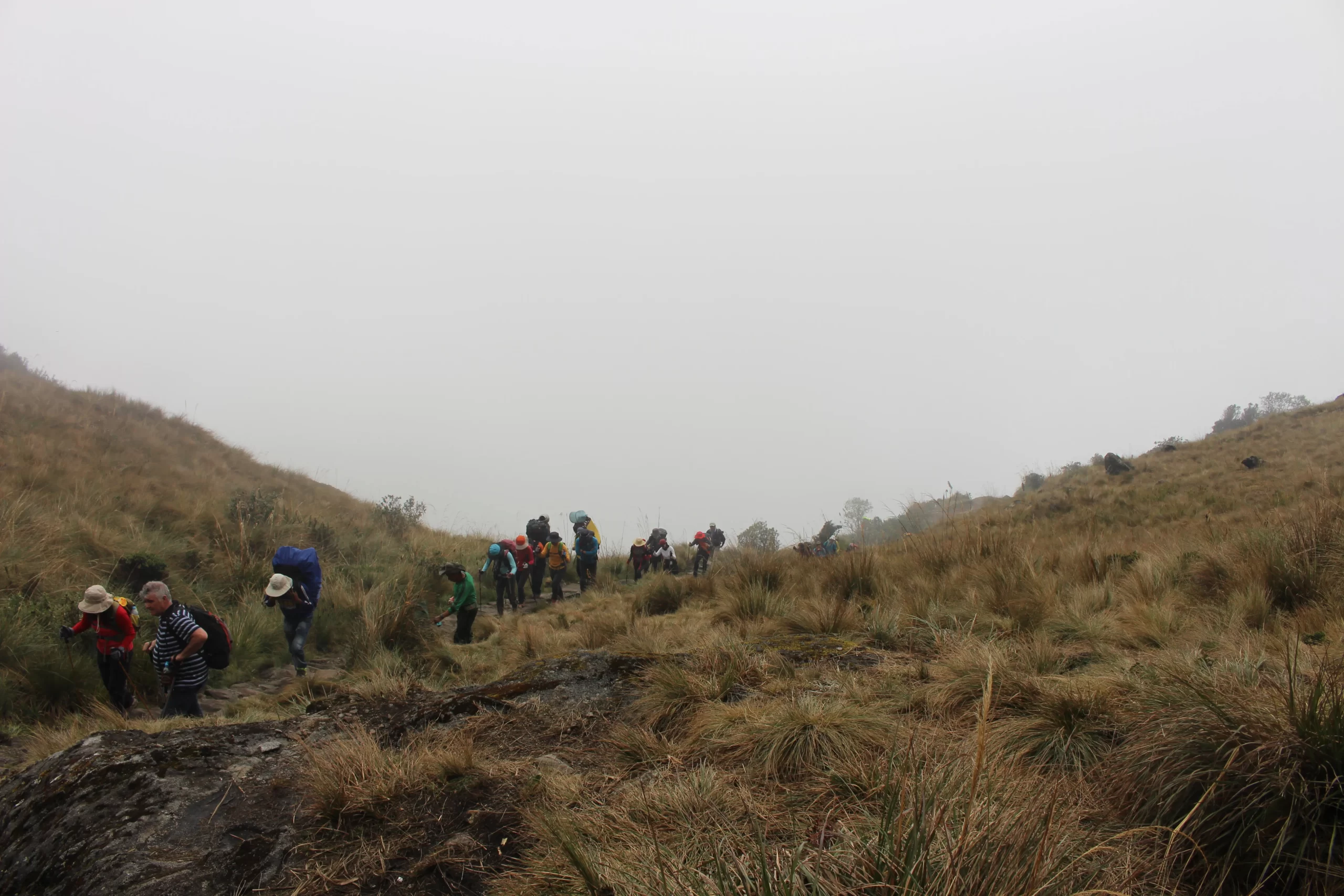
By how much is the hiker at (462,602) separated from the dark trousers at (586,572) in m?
5.05

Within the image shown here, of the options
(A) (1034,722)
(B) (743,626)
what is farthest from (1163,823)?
(B) (743,626)

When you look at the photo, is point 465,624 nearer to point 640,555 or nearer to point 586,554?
point 586,554

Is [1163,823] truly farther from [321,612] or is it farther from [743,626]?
[321,612]

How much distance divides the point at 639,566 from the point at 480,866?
13445 mm

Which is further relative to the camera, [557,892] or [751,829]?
[751,829]

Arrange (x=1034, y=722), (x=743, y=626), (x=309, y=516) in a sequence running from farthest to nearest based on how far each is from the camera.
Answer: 1. (x=309, y=516)
2. (x=743, y=626)
3. (x=1034, y=722)

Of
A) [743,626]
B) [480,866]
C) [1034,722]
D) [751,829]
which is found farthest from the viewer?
[743,626]

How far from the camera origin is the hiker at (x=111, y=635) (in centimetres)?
626

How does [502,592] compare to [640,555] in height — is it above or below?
below

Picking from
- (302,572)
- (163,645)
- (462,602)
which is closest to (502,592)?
(462,602)

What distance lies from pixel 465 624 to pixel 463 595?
1.77 feet

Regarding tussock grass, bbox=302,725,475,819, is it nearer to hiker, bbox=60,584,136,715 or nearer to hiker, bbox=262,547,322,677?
hiker, bbox=60,584,136,715

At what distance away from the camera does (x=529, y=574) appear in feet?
50.2

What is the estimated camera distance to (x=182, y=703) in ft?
19.9
